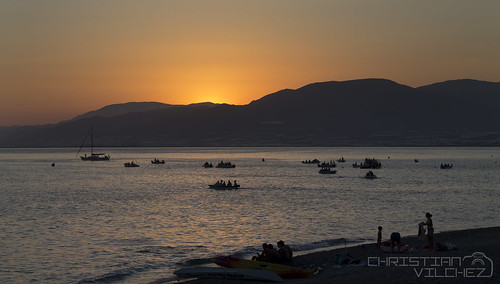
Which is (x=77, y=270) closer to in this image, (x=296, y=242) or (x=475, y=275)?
(x=296, y=242)

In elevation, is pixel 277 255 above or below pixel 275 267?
above

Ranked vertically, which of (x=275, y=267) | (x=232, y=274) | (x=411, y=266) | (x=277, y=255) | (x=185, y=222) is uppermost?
(x=411, y=266)

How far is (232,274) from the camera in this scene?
25.5m

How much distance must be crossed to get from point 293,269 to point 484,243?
502 inches

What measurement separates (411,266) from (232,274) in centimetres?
802

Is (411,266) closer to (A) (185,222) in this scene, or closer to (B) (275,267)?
(B) (275,267)

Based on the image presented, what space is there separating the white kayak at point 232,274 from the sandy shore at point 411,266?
1.02 ft

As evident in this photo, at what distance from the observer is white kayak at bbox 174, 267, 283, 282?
982 inches

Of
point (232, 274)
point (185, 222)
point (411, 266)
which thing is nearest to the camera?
point (411, 266)

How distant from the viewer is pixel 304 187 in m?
87.6

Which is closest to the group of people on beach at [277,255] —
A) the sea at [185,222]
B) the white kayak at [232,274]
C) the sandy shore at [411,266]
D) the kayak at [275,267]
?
the sandy shore at [411,266]

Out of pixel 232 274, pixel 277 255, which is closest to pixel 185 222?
pixel 277 255

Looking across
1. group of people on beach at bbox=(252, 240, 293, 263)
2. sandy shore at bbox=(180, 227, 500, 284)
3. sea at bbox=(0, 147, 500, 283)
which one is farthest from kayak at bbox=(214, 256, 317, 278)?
sea at bbox=(0, 147, 500, 283)

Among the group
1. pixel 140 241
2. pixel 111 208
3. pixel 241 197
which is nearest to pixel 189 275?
pixel 140 241
